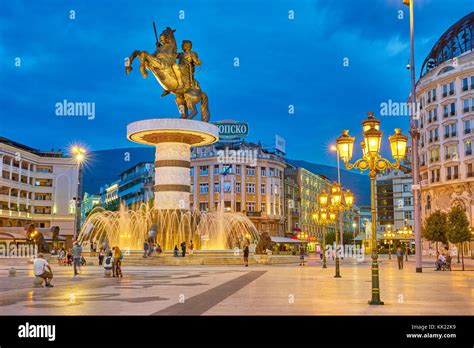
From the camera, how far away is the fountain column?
40812mm

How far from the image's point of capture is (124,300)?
15.5 m

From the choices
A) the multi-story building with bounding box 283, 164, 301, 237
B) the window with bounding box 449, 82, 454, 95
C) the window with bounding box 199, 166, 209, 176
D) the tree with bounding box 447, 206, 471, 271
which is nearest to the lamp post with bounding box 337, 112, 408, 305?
the tree with bounding box 447, 206, 471, 271

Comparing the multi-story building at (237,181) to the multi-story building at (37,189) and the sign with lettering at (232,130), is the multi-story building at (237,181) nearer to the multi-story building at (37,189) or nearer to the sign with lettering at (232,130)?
the sign with lettering at (232,130)

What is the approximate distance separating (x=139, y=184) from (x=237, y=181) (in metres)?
34.4

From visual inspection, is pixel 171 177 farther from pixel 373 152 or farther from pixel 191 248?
pixel 373 152

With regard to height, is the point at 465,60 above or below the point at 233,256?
above

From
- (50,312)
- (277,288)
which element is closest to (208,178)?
(277,288)

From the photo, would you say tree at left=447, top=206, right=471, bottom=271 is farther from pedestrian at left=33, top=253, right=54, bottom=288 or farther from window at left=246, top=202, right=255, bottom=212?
window at left=246, top=202, right=255, bottom=212

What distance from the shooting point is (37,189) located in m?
100

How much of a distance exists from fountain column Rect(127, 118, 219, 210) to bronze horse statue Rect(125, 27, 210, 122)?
2.21 metres

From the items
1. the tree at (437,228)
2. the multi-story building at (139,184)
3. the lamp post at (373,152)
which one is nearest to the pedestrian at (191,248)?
the lamp post at (373,152)

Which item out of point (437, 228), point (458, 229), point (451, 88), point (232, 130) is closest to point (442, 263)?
point (458, 229)

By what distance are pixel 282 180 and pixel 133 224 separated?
64.0 metres
